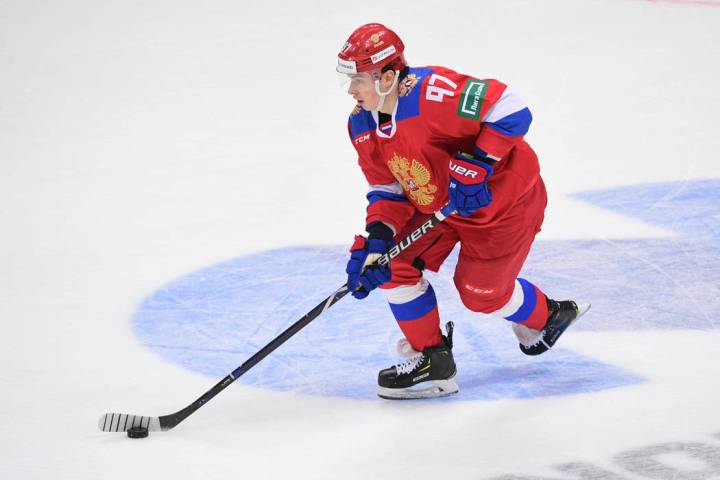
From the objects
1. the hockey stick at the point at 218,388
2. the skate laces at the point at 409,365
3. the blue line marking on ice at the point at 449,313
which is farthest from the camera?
the blue line marking on ice at the point at 449,313

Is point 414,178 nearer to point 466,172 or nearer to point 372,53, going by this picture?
point 466,172

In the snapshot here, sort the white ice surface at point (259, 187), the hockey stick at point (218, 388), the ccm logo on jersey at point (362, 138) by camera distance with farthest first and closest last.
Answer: the ccm logo on jersey at point (362, 138), the hockey stick at point (218, 388), the white ice surface at point (259, 187)

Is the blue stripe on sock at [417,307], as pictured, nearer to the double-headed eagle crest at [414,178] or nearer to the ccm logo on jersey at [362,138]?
the double-headed eagle crest at [414,178]

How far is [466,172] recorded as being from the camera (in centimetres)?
339

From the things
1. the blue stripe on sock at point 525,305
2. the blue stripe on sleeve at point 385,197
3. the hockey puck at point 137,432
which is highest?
the blue stripe on sleeve at point 385,197

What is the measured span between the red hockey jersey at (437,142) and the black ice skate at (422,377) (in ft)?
1.53

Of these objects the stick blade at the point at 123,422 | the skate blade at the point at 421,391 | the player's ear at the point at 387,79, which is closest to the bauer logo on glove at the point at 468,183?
the player's ear at the point at 387,79

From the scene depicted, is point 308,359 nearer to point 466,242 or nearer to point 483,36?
point 466,242

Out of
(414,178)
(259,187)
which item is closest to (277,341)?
(414,178)

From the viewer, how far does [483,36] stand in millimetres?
7332

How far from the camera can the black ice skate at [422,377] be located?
3.72 metres

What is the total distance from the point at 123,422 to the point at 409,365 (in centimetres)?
98

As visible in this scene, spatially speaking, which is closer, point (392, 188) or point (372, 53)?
point (372, 53)

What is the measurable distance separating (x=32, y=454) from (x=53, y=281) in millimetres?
1483
